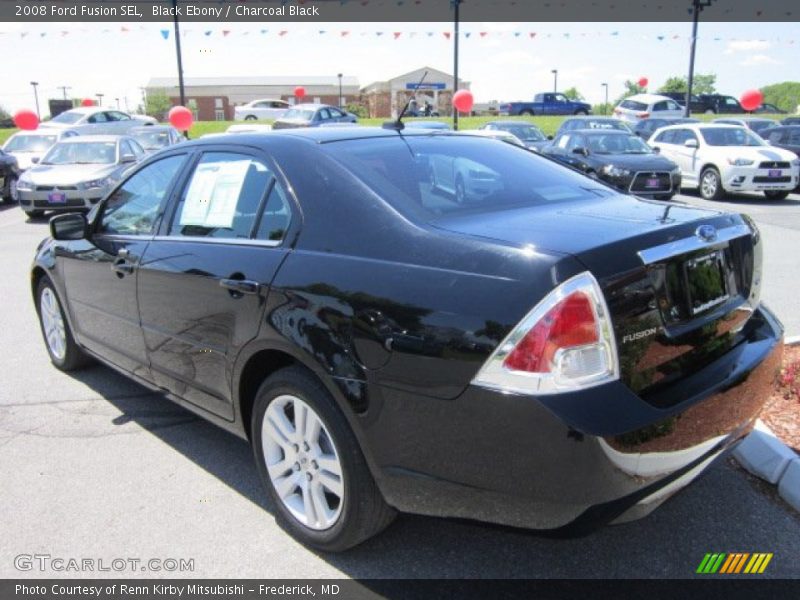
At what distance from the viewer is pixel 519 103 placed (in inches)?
1966

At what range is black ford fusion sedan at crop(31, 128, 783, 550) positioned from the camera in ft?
7.01

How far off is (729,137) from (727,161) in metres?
1.22

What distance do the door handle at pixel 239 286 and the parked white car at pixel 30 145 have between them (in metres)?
17.2

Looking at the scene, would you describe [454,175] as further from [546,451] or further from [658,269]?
[546,451]

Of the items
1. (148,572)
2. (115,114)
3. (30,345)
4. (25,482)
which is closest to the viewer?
(148,572)

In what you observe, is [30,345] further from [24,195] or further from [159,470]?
[24,195]

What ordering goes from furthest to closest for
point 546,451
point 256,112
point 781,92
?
point 781,92 < point 256,112 < point 546,451

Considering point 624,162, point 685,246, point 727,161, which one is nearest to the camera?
point 685,246

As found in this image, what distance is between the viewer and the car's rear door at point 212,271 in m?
2.96

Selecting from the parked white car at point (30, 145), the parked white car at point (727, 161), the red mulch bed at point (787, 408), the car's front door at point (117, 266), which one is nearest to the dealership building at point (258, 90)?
the parked white car at point (30, 145)

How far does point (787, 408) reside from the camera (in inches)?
150

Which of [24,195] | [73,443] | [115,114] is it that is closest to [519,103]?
[115,114]

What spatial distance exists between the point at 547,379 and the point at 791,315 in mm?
4968

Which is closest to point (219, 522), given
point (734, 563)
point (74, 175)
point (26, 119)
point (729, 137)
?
point (734, 563)
